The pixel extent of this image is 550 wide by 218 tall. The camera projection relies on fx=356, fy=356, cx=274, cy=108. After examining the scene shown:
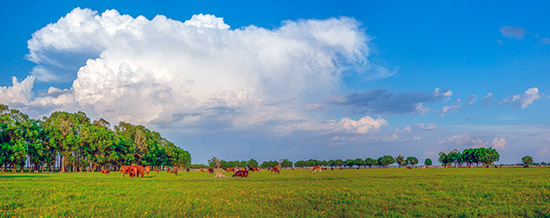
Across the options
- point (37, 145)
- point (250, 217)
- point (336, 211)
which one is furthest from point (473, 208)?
point (37, 145)

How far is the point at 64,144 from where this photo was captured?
322 ft

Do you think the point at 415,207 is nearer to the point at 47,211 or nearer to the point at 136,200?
the point at 136,200

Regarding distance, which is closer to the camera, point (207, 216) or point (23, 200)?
point (207, 216)

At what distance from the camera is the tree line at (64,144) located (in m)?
85.6

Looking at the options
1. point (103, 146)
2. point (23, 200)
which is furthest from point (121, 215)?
point (103, 146)

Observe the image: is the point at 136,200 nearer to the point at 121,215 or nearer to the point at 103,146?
the point at 121,215

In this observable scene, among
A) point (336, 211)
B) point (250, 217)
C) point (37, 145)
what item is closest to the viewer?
point (250, 217)

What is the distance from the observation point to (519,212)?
15438 millimetres

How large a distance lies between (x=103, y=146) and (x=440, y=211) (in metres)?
110

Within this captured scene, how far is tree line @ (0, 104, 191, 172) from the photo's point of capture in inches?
3369

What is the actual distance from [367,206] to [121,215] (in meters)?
11.6

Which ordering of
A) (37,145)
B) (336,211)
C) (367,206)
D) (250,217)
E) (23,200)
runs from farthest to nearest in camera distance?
(37,145) < (23,200) < (367,206) < (336,211) < (250,217)

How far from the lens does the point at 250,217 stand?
15.2 meters

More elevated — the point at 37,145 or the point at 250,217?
the point at 37,145
